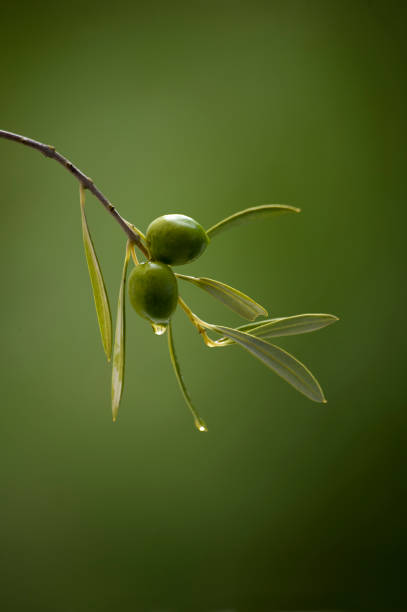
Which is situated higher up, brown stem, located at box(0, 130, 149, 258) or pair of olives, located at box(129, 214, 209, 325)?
brown stem, located at box(0, 130, 149, 258)

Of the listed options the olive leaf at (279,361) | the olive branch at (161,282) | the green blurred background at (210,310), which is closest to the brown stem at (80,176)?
the olive branch at (161,282)

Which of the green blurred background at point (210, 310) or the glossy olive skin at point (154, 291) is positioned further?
the green blurred background at point (210, 310)

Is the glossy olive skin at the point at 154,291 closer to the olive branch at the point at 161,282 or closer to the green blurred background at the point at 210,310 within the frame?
the olive branch at the point at 161,282

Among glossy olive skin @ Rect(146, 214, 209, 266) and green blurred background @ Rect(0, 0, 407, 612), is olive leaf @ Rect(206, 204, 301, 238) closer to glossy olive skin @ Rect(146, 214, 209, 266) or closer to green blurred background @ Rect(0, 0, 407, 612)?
glossy olive skin @ Rect(146, 214, 209, 266)

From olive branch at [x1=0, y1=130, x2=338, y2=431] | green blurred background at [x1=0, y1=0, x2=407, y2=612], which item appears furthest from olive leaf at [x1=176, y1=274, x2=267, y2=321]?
green blurred background at [x1=0, y1=0, x2=407, y2=612]

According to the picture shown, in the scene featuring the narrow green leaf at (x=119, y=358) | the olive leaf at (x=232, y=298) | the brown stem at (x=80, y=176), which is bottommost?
the narrow green leaf at (x=119, y=358)

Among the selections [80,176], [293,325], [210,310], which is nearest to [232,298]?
[293,325]

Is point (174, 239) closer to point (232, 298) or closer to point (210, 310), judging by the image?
point (232, 298)
